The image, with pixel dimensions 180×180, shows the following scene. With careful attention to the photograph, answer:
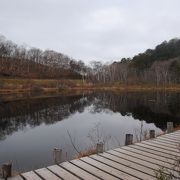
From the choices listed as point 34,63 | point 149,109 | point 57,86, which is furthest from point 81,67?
point 149,109

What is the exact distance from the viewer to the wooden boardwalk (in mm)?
5887

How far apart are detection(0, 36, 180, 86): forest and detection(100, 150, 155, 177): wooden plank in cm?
7247

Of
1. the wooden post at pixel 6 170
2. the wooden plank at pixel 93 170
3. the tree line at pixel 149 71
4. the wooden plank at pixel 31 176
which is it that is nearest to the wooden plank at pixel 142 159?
the wooden plank at pixel 93 170

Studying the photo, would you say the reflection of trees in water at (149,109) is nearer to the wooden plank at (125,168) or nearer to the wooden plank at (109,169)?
the wooden plank at (125,168)

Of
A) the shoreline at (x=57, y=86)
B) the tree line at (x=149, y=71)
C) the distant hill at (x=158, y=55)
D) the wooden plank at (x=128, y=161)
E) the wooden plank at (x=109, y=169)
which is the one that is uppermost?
the distant hill at (x=158, y=55)

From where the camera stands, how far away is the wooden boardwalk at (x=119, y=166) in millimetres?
5887

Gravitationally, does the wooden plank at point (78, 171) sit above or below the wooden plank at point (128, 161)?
below

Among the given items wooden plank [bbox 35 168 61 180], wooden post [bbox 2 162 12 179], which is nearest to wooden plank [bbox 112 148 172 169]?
wooden plank [bbox 35 168 61 180]

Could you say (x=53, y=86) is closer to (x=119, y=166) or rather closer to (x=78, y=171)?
(x=119, y=166)

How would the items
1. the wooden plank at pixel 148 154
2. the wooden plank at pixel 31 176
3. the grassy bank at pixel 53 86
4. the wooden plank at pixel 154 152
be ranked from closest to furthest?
the wooden plank at pixel 31 176
the wooden plank at pixel 148 154
the wooden plank at pixel 154 152
the grassy bank at pixel 53 86

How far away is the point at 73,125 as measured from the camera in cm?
2000

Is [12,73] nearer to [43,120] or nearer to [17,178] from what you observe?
[43,120]

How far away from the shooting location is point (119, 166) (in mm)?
6555

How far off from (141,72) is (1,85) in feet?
167
